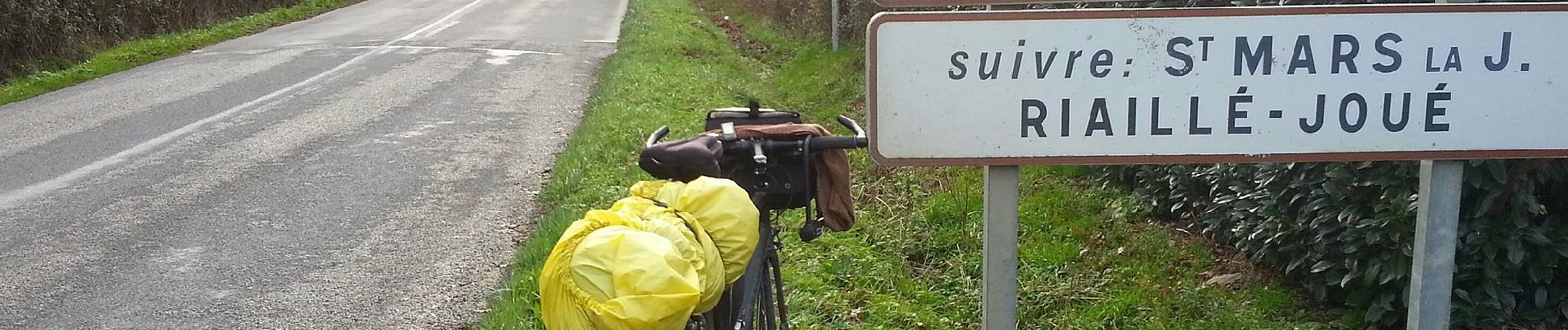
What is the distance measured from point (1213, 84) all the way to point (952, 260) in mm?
2711

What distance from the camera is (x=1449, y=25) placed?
7.04 feet

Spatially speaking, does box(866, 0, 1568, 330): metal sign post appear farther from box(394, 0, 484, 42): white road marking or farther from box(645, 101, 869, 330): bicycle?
box(394, 0, 484, 42): white road marking

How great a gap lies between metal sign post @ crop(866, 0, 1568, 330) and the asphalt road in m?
2.54

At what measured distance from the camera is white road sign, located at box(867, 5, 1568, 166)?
84.0 inches

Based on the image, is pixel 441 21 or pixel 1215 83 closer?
pixel 1215 83

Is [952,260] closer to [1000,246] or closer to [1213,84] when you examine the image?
[1000,246]

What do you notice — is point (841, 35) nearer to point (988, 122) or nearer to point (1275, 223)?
point (1275, 223)

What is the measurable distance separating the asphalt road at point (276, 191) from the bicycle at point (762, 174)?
1732 millimetres

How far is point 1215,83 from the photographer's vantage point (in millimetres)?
2162

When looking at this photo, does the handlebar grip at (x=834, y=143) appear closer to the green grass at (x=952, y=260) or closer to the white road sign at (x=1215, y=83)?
the white road sign at (x=1215, y=83)

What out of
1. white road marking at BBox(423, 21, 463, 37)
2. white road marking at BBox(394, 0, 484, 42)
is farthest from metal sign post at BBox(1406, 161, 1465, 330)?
white road marking at BBox(423, 21, 463, 37)

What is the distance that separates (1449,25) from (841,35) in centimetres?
1032

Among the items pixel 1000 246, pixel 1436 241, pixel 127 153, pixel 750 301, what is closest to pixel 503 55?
pixel 127 153

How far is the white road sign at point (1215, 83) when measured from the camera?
84.0 inches
